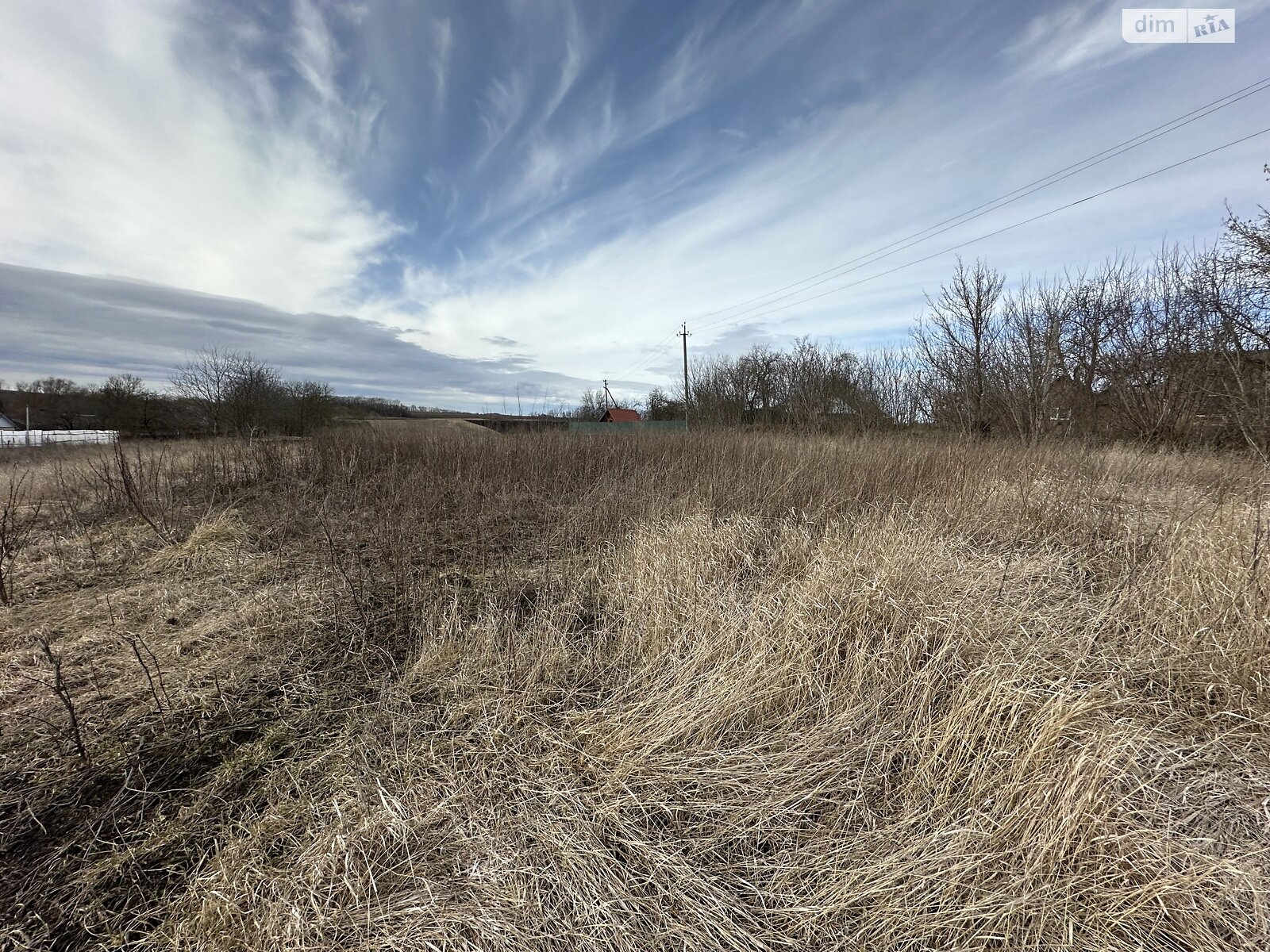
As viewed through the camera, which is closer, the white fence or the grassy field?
the grassy field

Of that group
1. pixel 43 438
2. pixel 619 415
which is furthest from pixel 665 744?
pixel 619 415

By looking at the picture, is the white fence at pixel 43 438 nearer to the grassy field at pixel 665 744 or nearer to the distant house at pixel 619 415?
the grassy field at pixel 665 744

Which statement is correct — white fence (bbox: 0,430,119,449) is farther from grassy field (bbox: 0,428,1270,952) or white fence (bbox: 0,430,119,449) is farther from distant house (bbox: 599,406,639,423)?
distant house (bbox: 599,406,639,423)

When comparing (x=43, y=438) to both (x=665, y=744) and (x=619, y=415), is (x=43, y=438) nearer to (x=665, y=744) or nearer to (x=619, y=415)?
(x=619, y=415)

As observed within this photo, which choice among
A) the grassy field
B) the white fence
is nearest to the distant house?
the white fence

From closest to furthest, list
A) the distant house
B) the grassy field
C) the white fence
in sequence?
the grassy field
the white fence
the distant house

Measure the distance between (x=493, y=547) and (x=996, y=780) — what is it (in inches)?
159

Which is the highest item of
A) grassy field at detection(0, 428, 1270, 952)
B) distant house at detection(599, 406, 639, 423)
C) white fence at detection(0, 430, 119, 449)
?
distant house at detection(599, 406, 639, 423)

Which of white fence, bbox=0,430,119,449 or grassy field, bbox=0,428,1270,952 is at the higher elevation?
white fence, bbox=0,430,119,449

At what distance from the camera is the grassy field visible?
1306 millimetres

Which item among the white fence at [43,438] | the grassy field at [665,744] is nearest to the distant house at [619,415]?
the white fence at [43,438]

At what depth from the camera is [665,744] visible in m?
1.97

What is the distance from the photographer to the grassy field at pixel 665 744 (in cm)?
131

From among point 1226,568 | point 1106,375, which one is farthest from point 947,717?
point 1106,375
